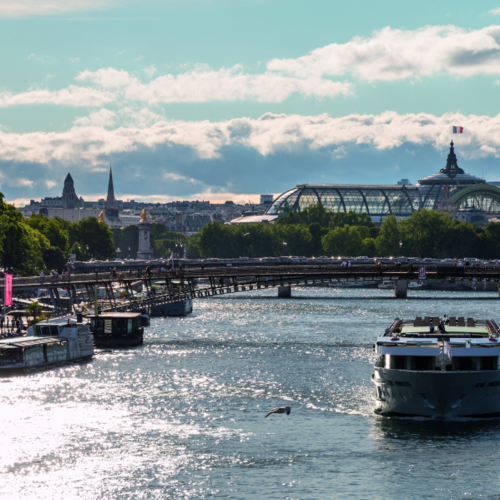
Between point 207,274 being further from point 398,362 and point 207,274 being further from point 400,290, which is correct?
point 398,362

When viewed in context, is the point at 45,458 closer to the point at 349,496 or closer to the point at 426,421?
the point at 349,496

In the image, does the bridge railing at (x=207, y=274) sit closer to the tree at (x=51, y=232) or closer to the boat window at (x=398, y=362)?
the boat window at (x=398, y=362)

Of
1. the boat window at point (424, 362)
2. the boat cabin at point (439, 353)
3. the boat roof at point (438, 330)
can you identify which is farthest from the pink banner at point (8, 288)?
the boat window at point (424, 362)

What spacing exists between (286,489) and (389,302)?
101686 millimetres

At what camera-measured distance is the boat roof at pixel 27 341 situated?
2596 inches

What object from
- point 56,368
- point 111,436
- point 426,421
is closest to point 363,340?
point 56,368

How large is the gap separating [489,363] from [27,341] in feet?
106

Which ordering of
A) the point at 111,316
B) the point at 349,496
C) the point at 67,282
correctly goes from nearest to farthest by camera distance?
the point at 349,496 → the point at 111,316 → the point at 67,282

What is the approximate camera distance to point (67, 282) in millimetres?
99562

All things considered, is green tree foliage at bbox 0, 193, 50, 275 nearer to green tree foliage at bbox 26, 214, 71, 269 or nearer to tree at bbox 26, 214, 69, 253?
green tree foliage at bbox 26, 214, 71, 269

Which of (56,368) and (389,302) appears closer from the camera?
(56,368)

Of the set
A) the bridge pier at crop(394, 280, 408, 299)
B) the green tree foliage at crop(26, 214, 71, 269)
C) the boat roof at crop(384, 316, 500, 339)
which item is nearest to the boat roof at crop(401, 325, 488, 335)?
the boat roof at crop(384, 316, 500, 339)

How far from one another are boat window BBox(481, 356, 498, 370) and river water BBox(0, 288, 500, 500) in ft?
8.69

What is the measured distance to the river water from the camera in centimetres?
3950
